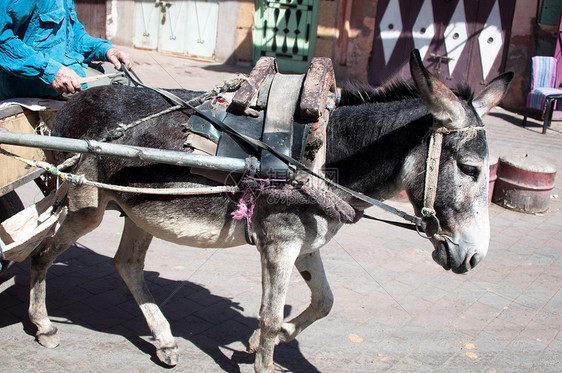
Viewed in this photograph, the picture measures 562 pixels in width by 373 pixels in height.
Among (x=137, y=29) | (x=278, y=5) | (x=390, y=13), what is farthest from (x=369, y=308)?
(x=137, y=29)

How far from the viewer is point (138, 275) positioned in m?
3.62

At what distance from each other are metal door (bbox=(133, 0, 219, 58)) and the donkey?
11354 millimetres

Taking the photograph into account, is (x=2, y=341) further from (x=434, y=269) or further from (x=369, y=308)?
(x=434, y=269)

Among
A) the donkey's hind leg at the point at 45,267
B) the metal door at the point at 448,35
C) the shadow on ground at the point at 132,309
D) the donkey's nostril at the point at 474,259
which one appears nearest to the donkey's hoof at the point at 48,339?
the donkey's hind leg at the point at 45,267

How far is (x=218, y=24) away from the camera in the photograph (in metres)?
13.9

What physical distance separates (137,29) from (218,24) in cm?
233

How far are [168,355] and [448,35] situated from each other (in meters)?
11.1

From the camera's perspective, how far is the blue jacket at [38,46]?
2.97 meters

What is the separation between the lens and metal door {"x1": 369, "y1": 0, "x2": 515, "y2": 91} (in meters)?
11.9

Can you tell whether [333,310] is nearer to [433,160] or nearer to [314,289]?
[314,289]

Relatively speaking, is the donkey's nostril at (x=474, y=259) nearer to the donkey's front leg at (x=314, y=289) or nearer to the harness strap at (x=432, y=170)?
the harness strap at (x=432, y=170)

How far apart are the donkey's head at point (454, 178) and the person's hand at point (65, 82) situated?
198 centimetres

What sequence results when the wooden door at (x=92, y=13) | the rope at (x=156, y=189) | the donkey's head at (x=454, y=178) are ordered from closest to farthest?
1. the donkey's head at (x=454, y=178)
2. the rope at (x=156, y=189)
3. the wooden door at (x=92, y=13)

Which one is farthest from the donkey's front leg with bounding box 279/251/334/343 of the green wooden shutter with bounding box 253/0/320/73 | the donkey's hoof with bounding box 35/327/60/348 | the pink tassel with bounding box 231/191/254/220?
the green wooden shutter with bounding box 253/0/320/73
